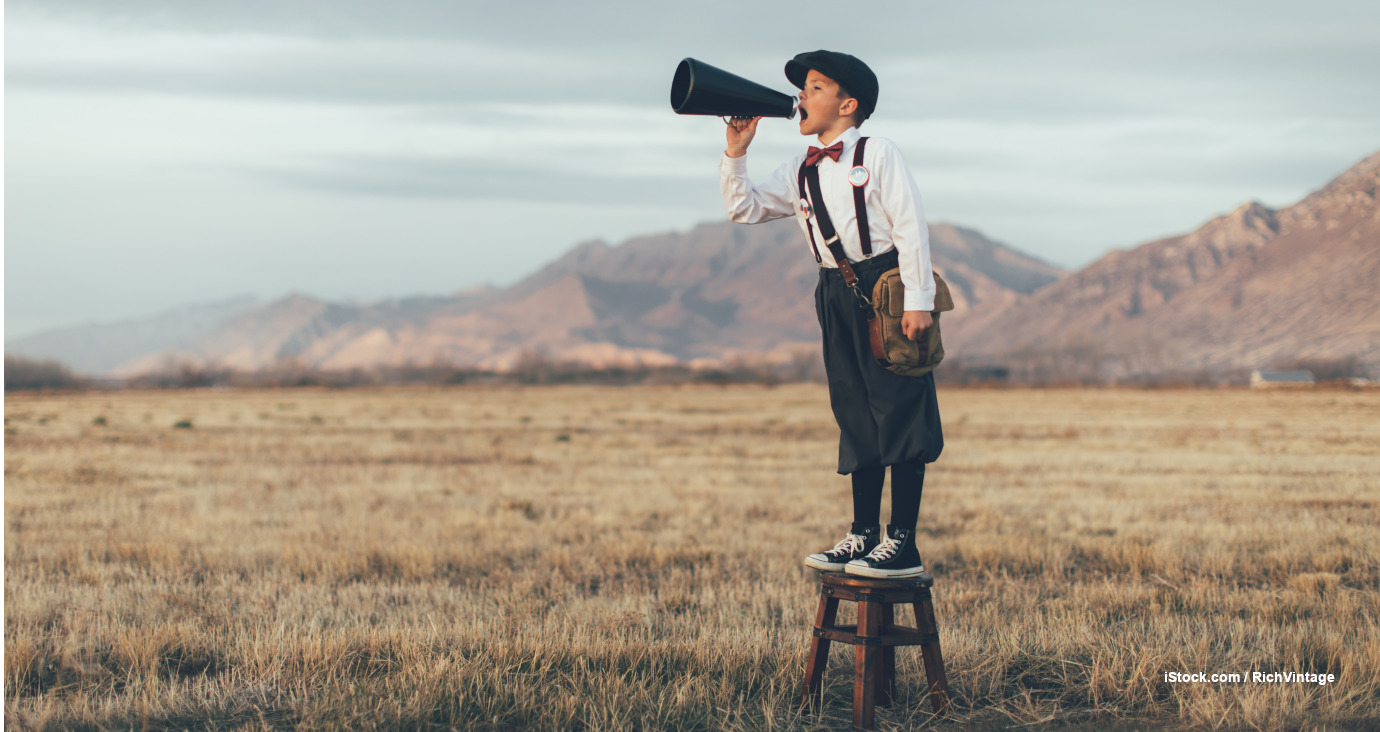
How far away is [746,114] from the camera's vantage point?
451cm

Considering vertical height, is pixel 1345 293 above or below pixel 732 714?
above

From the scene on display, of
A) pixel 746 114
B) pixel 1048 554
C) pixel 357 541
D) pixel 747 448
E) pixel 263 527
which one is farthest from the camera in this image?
pixel 747 448

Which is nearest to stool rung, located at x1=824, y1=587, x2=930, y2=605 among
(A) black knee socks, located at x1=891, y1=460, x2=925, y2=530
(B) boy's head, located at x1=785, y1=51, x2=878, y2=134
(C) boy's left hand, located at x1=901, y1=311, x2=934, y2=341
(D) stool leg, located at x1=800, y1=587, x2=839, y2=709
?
(D) stool leg, located at x1=800, y1=587, x2=839, y2=709

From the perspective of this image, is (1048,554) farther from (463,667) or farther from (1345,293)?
(1345,293)

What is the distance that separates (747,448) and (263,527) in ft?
51.1

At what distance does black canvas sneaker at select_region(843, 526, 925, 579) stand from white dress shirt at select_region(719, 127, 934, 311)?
112 centimetres

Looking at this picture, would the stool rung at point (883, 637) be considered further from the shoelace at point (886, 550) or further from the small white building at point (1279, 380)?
the small white building at point (1279, 380)

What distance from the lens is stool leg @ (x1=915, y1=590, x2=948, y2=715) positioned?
4516 mm

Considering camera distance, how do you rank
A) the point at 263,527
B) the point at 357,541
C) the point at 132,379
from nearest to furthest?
1. the point at 357,541
2. the point at 263,527
3. the point at 132,379

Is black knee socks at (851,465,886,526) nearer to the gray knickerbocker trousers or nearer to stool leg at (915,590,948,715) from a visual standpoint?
the gray knickerbocker trousers

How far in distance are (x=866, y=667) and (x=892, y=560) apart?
1.62ft

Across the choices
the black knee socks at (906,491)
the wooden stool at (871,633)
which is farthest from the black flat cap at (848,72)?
the wooden stool at (871,633)

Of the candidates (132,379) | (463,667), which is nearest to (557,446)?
(463,667)

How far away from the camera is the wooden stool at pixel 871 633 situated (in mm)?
4422
